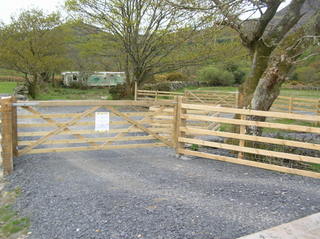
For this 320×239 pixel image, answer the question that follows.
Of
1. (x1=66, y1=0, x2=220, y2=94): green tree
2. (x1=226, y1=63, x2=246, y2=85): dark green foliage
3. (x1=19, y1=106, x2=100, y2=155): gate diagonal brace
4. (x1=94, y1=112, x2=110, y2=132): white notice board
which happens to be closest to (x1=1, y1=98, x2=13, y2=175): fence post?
(x1=19, y1=106, x2=100, y2=155): gate diagonal brace

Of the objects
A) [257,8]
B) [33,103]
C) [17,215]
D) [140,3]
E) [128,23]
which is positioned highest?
[140,3]

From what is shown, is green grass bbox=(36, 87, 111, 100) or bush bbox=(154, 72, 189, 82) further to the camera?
bush bbox=(154, 72, 189, 82)

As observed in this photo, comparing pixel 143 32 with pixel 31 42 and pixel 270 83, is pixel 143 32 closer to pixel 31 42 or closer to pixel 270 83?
pixel 31 42

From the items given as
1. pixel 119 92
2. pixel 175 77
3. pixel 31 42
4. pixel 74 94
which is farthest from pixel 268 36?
pixel 175 77

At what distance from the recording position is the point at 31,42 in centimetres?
2336

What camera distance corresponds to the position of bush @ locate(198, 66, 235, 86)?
37.3 meters

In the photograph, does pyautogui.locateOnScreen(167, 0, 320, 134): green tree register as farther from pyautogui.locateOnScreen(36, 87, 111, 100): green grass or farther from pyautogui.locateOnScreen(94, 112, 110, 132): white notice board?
pyautogui.locateOnScreen(36, 87, 111, 100): green grass

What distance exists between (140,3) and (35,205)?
16660 millimetres

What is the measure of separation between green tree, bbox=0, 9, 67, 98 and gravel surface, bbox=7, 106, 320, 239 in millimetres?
18090

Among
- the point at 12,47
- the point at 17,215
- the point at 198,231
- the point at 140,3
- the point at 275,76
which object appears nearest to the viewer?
the point at 198,231

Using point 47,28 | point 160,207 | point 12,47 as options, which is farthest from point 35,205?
point 47,28

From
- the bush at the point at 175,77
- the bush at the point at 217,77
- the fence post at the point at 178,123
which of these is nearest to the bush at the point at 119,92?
the bush at the point at 175,77

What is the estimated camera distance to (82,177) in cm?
542

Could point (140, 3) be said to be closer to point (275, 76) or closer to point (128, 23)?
point (128, 23)
